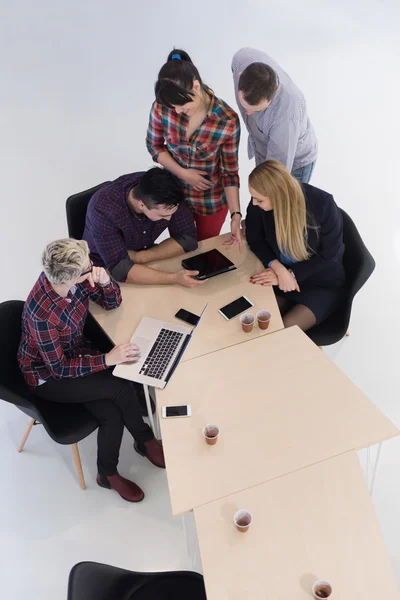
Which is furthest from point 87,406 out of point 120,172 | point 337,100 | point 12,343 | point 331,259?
point 337,100

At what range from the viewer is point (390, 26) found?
19.9 ft

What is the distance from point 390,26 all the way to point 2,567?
6371 mm

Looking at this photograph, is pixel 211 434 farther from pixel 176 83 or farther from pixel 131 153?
pixel 131 153

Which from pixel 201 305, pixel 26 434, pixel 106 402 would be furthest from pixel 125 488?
pixel 201 305

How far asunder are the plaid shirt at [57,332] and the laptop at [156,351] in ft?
0.55

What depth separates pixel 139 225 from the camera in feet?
9.35

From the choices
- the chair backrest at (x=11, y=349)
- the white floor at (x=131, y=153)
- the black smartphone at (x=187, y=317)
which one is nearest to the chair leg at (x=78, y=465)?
the white floor at (x=131, y=153)

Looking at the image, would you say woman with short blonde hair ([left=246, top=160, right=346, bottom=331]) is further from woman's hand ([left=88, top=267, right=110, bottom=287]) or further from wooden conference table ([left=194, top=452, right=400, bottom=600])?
wooden conference table ([left=194, top=452, right=400, bottom=600])

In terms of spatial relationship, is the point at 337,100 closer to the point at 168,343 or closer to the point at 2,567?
the point at 168,343

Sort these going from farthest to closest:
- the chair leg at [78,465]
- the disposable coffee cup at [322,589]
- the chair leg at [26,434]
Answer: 1. the chair leg at [26,434]
2. the chair leg at [78,465]
3. the disposable coffee cup at [322,589]

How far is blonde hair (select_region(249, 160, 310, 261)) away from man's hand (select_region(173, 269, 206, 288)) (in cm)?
48

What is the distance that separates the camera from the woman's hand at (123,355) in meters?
2.49

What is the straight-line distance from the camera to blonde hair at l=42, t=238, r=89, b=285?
7.47 feet

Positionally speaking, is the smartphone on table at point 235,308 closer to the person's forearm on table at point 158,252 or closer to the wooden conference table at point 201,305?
the wooden conference table at point 201,305
